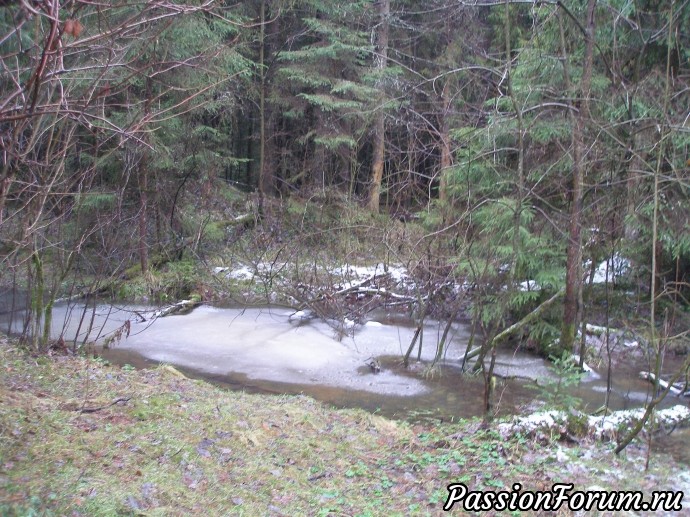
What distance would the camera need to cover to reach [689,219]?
7.34m

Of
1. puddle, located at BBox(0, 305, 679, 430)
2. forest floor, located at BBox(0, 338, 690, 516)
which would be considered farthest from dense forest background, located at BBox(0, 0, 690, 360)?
forest floor, located at BBox(0, 338, 690, 516)

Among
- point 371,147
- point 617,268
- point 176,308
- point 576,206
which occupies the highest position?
point 371,147

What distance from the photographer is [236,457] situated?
506 cm

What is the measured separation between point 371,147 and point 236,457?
2050 centimetres

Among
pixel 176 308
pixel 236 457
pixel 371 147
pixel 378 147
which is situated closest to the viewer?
pixel 236 457

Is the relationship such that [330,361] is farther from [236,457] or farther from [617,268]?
[617,268]

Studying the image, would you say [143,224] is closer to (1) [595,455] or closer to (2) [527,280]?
(2) [527,280]

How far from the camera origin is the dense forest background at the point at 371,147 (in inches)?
189

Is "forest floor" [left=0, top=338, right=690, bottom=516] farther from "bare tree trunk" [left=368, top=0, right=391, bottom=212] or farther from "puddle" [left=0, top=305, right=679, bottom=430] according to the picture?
"bare tree trunk" [left=368, top=0, right=391, bottom=212]

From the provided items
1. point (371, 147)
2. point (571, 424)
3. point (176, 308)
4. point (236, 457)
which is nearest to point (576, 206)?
point (571, 424)

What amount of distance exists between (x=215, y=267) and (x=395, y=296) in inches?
208

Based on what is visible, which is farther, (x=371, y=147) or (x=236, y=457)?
(x=371, y=147)

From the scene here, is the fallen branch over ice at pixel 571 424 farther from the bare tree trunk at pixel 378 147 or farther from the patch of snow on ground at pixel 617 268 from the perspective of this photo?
the bare tree trunk at pixel 378 147

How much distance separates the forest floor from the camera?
3986 millimetres
